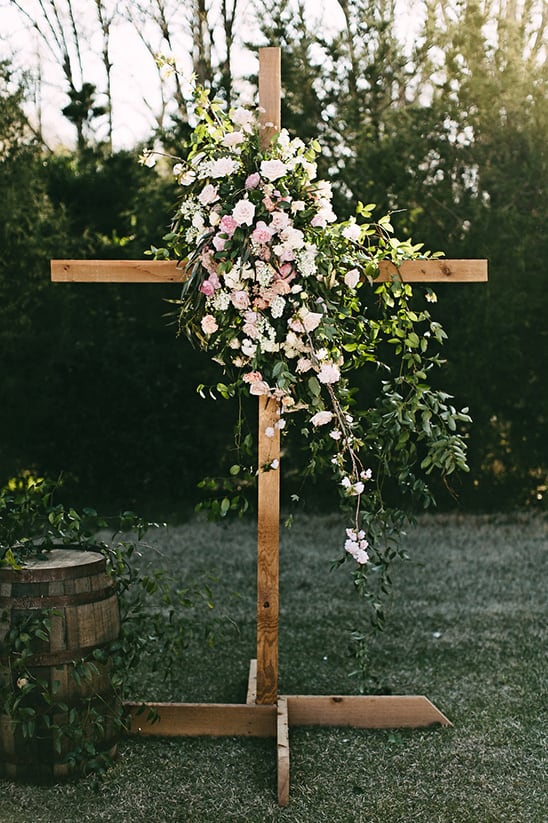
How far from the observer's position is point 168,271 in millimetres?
2865

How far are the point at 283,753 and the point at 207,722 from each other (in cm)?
41

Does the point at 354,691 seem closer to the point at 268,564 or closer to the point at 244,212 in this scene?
the point at 268,564

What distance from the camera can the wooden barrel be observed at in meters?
2.47

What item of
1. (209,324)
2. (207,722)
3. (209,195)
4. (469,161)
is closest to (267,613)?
(207,722)

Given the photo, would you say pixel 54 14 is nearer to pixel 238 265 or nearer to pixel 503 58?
pixel 503 58

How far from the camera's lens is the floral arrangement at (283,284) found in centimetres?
256

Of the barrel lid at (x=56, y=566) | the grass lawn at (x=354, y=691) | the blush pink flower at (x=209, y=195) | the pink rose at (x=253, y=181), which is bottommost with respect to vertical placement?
the grass lawn at (x=354, y=691)

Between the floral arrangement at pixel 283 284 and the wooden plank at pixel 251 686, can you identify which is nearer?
the floral arrangement at pixel 283 284

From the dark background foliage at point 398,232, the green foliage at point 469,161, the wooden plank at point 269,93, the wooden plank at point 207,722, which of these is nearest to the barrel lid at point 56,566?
the wooden plank at point 207,722

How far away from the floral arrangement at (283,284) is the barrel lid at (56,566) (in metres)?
0.64

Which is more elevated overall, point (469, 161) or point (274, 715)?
point (469, 161)

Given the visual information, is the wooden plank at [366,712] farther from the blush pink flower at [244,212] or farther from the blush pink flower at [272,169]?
the blush pink flower at [272,169]

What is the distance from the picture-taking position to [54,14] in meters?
7.76

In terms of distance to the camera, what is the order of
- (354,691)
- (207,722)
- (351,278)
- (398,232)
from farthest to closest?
1. (398,232)
2. (354,691)
3. (207,722)
4. (351,278)
